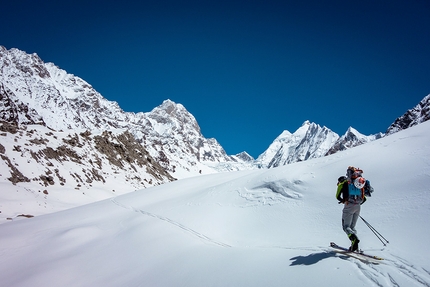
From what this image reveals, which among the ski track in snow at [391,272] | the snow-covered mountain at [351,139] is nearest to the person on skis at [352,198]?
the ski track in snow at [391,272]

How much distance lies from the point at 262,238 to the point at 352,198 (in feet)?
10.9

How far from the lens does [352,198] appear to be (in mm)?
5742

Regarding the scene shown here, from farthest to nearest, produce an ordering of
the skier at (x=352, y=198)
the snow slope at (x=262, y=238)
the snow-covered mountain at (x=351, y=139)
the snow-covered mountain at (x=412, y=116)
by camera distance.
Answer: the snow-covered mountain at (x=351, y=139), the snow-covered mountain at (x=412, y=116), the skier at (x=352, y=198), the snow slope at (x=262, y=238)

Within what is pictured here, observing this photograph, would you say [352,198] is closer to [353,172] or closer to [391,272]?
[353,172]

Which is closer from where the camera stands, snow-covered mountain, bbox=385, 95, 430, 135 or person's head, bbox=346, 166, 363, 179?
person's head, bbox=346, 166, 363, 179

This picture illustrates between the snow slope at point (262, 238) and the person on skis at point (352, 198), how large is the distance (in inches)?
23.0

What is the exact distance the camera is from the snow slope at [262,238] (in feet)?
17.1

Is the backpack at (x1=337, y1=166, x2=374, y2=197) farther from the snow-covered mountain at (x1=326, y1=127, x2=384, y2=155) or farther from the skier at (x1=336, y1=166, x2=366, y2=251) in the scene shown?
the snow-covered mountain at (x1=326, y1=127, x2=384, y2=155)

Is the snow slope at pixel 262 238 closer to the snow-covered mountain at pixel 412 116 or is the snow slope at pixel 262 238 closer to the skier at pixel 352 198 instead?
the skier at pixel 352 198

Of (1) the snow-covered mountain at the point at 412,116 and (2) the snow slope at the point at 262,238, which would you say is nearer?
(2) the snow slope at the point at 262,238

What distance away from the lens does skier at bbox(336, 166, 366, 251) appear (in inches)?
222

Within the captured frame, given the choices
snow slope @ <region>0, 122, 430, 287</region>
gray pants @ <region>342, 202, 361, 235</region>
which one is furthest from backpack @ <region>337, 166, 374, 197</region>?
snow slope @ <region>0, 122, 430, 287</region>

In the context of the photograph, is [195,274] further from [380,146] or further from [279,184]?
[380,146]

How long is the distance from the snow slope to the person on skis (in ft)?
1.92
